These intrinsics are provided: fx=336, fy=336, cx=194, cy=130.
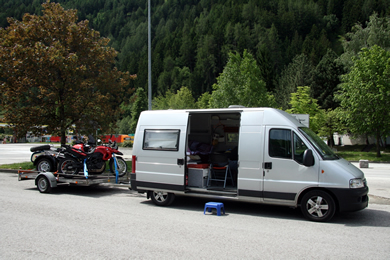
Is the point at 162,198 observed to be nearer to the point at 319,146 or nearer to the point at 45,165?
the point at 319,146

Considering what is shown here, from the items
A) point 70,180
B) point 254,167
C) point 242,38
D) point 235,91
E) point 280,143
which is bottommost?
point 70,180

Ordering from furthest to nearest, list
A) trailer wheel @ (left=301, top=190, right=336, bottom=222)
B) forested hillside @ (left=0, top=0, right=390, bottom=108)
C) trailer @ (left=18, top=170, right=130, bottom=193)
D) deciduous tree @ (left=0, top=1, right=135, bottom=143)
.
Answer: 1. forested hillside @ (left=0, top=0, right=390, bottom=108)
2. deciduous tree @ (left=0, top=1, right=135, bottom=143)
3. trailer @ (left=18, top=170, right=130, bottom=193)
4. trailer wheel @ (left=301, top=190, right=336, bottom=222)

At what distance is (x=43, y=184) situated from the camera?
10.9 meters

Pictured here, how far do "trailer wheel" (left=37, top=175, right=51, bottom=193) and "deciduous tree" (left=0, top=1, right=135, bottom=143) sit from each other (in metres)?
5.99

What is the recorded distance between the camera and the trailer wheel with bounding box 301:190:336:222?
24.3 ft

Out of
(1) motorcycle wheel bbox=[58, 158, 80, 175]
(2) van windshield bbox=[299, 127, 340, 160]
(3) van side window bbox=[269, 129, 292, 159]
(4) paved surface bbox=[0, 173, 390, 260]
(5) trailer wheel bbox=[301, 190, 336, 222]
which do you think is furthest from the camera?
(1) motorcycle wheel bbox=[58, 158, 80, 175]

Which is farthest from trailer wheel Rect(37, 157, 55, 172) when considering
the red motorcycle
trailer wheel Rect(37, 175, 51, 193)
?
trailer wheel Rect(37, 175, 51, 193)

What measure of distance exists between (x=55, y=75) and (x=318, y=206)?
1365cm

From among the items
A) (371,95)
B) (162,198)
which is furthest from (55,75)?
(371,95)

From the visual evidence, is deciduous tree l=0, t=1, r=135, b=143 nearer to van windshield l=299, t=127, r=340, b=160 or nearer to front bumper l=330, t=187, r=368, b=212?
van windshield l=299, t=127, r=340, b=160

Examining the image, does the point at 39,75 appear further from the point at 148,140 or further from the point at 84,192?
the point at 148,140

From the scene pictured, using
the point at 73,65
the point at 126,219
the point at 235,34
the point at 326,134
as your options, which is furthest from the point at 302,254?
the point at 235,34

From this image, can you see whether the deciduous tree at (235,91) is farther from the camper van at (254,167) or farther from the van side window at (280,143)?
the van side window at (280,143)

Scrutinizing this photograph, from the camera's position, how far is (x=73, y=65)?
15797 millimetres
